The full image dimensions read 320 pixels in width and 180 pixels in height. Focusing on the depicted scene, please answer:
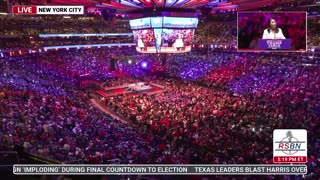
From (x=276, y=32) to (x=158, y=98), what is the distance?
9351 mm

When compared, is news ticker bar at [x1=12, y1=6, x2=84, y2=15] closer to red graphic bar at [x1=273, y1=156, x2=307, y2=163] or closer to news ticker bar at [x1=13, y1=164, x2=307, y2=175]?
news ticker bar at [x1=13, y1=164, x2=307, y2=175]

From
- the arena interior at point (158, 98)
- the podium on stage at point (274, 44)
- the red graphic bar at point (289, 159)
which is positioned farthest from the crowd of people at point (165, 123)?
the podium on stage at point (274, 44)

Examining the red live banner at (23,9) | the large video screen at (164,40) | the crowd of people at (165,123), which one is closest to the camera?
the crowd of people at (165,123)

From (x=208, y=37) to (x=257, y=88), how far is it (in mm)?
22054

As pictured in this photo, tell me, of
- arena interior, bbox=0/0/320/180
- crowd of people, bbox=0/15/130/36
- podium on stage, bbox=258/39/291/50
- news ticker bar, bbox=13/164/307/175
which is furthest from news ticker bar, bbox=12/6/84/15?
crowd of people, bbox=0/15/130/36

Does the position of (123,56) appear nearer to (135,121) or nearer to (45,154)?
(135,121)

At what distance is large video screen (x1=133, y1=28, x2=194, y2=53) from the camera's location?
66.7 feet

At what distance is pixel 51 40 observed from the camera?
136 feet

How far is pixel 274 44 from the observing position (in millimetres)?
13734

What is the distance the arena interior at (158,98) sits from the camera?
9.63m

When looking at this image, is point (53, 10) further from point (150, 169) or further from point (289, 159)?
point (289, 159)
